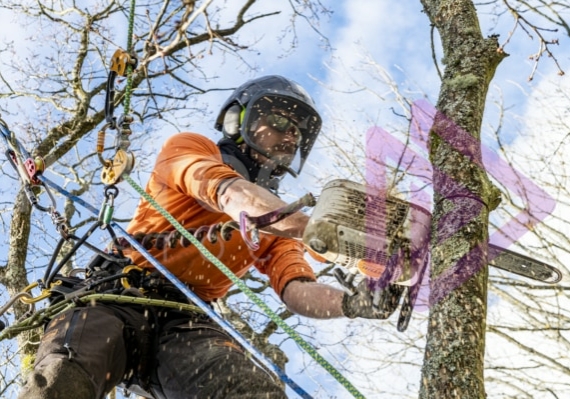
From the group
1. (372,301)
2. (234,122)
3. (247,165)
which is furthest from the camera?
(234,122)

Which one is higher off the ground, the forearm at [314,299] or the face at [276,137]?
the face at [276,137]

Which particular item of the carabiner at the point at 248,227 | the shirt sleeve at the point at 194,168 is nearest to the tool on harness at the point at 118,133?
the shirt sleeve at the point at 194,168

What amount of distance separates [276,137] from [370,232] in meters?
1.35

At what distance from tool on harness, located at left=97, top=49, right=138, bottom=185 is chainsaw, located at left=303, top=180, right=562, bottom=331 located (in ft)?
3.02

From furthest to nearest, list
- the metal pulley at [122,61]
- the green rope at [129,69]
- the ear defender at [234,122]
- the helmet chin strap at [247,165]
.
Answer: the ear defender at [234,122]
the helmet chin strap at [247,165]
the metal pulley at [122,61]
the green rope at [129,69]

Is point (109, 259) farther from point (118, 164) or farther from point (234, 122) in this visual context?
point (234, 122)

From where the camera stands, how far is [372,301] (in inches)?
95.3

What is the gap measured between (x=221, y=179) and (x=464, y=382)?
1.20m

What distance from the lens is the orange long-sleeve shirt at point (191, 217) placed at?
9.62 feet

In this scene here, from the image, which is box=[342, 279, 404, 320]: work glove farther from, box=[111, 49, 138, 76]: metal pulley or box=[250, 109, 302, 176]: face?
box=[111, 49, 138, 76]: metal pulley

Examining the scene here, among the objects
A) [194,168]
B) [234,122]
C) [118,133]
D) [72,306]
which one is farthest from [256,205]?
[234,122]

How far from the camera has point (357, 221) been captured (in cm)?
227

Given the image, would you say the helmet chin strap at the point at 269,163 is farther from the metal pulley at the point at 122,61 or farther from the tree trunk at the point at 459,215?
the tree trunk at the point at 459,215

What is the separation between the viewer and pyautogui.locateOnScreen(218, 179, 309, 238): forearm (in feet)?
8.13
